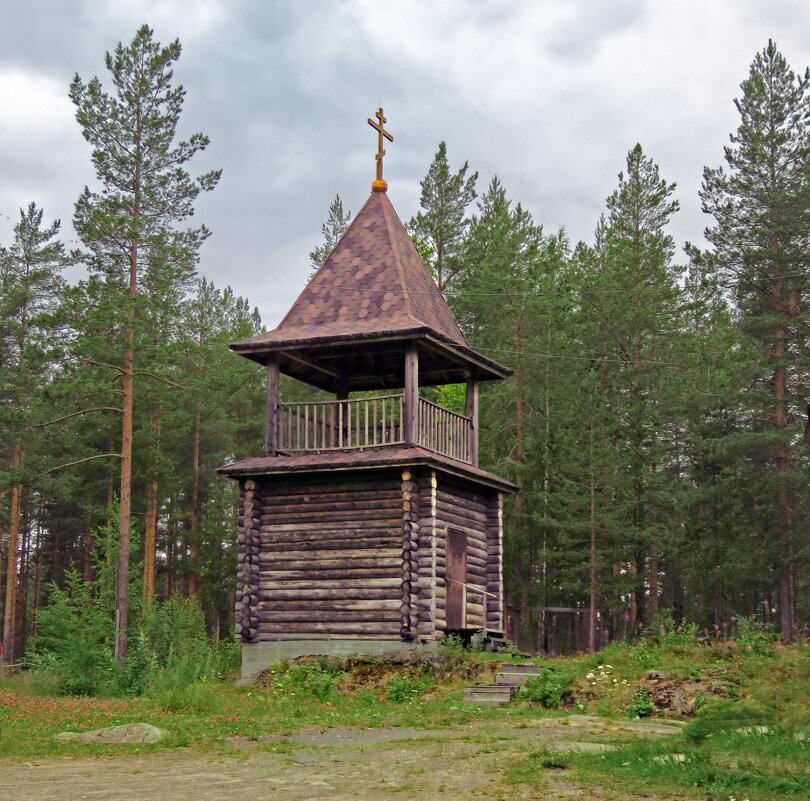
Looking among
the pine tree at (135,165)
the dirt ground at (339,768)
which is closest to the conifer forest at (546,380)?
the pine tree at (135,165)

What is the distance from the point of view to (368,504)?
22.1 meters

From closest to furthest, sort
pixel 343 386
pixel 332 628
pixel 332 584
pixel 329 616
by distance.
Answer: pixel 332 628 → pixel 329 616 → pixel 332 584 → pixel 343 386

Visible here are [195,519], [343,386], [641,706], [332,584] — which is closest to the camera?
[641,706]

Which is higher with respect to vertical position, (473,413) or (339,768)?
(473,413)

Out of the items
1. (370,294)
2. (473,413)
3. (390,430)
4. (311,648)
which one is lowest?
(311,648)

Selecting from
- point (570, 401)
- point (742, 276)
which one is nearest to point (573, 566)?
point (570, 401)

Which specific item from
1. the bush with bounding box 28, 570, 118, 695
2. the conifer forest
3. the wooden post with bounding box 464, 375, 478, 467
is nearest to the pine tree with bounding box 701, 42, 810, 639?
the conifer forest

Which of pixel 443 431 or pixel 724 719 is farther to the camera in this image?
pixel 443 431

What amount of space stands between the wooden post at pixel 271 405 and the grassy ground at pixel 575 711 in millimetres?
4886

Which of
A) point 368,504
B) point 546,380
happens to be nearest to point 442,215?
point 546,380

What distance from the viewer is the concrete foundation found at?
21172 mm

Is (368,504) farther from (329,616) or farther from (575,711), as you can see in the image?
(575,711)

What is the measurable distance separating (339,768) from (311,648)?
35.8 ft

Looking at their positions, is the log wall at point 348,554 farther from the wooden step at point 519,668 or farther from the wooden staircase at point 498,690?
the wooden staircase at point 498,690
